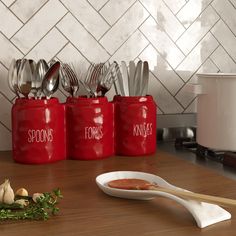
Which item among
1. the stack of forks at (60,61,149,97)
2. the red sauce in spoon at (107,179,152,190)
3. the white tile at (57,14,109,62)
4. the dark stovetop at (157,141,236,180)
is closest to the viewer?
the red sauce in spoon at (107,179,152,190)

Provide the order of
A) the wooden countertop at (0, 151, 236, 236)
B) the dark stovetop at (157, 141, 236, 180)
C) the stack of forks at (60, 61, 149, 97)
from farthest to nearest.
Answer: the stack of forks at (60, 61, 149, 97) < the dark stovetop at (157, 141, 236, 180) < the wooden countertop at (0, 151, 236, 236)

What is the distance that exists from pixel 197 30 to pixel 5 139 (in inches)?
26.5

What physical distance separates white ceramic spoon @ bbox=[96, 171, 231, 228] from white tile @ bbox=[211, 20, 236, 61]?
0.76m

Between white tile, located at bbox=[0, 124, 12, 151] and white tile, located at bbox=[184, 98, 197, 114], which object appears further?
white tile, located at bbox=[184, 98, 197, 114]

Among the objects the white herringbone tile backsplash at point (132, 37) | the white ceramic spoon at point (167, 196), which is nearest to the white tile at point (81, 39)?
the white herringbone tile backsplash at point (132, 37)

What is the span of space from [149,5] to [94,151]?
19.6 inches

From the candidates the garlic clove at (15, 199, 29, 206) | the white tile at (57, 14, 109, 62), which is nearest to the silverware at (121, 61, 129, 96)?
the white tile at (57, 14, 109, 62)

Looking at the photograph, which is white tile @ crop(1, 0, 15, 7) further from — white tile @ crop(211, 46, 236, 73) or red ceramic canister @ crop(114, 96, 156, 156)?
white tile @ crop(211, 46, 236, 73)

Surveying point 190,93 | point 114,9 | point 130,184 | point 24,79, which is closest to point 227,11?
point 190,93

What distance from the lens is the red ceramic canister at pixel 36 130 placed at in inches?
41.1

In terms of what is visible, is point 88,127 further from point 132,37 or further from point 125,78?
point 132,37

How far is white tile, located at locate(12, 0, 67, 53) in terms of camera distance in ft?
3.97

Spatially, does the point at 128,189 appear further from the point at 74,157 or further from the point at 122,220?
the point at 74,157

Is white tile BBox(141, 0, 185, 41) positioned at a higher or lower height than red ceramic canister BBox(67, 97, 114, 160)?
higher
